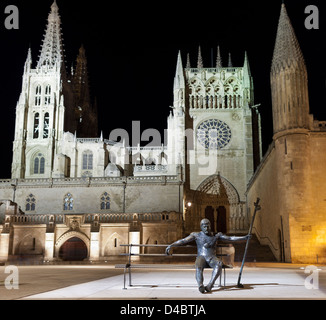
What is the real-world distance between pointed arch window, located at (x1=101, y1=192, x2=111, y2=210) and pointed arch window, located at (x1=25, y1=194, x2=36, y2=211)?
21.8ft

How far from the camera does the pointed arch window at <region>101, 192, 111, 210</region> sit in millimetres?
40500

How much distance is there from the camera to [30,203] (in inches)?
1618

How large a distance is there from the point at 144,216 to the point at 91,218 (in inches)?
180

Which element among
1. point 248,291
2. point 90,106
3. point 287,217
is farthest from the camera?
point 90,106

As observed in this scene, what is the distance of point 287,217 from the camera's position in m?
23.6

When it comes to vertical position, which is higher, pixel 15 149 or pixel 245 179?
pixel 15 149

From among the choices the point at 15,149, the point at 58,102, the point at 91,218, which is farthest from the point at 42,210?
the point at 58,102

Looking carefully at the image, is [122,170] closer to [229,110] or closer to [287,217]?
[229,110]

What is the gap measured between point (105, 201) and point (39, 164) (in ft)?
61.5

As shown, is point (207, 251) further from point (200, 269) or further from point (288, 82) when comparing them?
point (288, 82)

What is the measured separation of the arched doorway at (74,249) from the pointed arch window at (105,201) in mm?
4780

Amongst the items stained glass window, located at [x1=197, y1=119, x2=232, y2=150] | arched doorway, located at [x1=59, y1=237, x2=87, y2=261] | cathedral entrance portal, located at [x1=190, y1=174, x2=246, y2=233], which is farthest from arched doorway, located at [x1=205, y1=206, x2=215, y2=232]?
arched doorway, located at [x1=59, y1=237, x2=87, y2=261]

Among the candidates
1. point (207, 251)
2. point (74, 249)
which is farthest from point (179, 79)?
point (207, 251)

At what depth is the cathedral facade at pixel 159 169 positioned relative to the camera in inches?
1006
